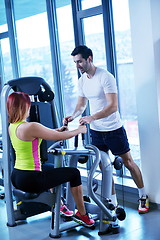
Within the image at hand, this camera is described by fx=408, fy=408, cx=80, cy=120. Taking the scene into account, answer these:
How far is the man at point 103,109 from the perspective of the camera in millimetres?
3830

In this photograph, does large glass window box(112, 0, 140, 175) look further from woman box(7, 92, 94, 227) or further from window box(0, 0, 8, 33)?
window box(0, 0, 8, 33)

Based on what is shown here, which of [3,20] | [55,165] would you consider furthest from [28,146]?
[3,20]

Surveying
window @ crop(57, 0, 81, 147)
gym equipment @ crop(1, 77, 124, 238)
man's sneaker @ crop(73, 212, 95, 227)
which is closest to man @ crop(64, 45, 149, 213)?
gym equipment @ crop(1, 77, 124, 238)

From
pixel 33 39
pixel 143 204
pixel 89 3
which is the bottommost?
pixel 143 204

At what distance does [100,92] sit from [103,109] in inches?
8.2

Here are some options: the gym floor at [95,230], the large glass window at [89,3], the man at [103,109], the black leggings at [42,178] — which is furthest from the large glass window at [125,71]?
the black leggings at [42,178]

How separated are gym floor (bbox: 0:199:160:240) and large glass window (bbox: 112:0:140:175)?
0.99 metres

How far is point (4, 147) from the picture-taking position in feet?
13.6

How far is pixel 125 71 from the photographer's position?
4.70m

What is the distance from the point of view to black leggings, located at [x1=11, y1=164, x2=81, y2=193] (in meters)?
3.43

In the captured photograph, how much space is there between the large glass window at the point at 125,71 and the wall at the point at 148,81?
503mm

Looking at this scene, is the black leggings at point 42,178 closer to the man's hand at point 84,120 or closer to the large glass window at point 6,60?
the man's hand at point 84,120

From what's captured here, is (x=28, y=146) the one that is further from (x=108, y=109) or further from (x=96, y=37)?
(x=96, y=37)

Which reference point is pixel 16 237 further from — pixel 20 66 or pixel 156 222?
pixel 20 66
